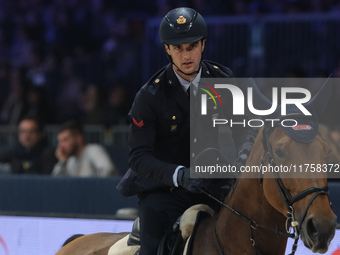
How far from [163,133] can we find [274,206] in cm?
91

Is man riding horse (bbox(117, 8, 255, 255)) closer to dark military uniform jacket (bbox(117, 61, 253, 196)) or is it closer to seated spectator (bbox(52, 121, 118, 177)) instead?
dark military uniform jacket (bbox(117, 61, 253, 196))

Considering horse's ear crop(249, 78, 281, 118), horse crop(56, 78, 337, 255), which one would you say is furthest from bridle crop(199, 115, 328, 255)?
horse's ear crop(249, 78, 281, 118)

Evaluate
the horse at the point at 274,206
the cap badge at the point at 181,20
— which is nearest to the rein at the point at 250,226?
the horse at the point at 274,206

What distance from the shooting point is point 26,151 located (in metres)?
9.38

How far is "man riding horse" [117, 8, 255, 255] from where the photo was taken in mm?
4094

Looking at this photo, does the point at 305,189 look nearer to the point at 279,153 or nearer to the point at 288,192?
the point at 288,192

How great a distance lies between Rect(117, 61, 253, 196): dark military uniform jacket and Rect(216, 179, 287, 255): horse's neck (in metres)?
0.31

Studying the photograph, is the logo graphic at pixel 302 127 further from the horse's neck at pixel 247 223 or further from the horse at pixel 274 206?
the horse's neck at pixel 247 223

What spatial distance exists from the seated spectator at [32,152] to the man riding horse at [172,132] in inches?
199

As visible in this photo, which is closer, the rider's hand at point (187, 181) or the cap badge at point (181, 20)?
the rider's hand at point (187, 181)

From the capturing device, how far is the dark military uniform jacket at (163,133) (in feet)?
13.3

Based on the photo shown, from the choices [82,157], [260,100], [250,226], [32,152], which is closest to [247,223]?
[250,226]

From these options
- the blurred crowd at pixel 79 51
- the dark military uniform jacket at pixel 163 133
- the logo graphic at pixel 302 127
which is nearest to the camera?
the logo graphic at pixel 302 127

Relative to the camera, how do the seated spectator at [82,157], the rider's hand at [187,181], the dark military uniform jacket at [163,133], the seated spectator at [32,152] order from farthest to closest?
the seated spectator at [32,152] < the seated spectator at [82,157] < the dark military uniform jacket at [163,133] < the rider's hand at [187,181]
